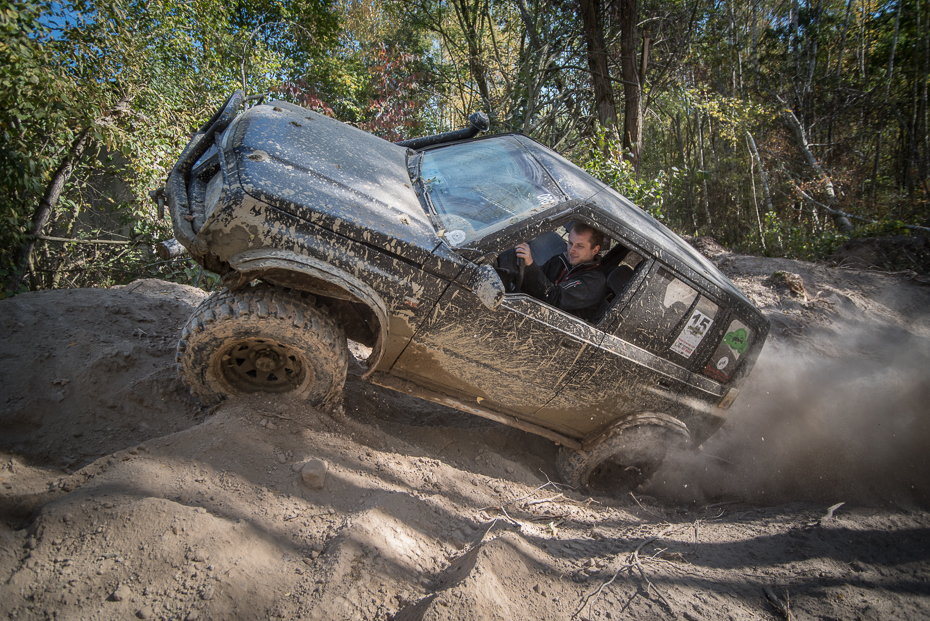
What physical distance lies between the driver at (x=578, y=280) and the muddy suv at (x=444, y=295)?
10 centimetres

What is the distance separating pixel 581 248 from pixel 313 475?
2024 mm

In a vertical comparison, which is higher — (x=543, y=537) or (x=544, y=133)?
(x=544, y=133)

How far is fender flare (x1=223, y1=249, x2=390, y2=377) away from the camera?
2105mm

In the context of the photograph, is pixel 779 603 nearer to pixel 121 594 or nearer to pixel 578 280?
pixel 578 280

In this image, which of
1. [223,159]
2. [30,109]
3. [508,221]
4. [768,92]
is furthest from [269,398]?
[768,92]

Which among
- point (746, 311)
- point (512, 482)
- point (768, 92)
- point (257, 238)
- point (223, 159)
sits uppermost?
point (768, 92)

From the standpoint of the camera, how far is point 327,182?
2.27 m

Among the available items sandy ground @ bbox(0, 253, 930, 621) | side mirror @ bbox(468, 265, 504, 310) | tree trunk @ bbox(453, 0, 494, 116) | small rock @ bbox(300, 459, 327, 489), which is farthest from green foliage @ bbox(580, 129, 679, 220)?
small rock @ bbox(300, 459, 327, 489)

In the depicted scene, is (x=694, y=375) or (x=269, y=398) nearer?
(x=269, y=398)

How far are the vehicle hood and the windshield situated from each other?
163 millimetres

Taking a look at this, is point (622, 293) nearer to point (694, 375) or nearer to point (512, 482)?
point (694, 375)

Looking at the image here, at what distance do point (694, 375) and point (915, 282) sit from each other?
17.5ft

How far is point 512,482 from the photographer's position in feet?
10.2

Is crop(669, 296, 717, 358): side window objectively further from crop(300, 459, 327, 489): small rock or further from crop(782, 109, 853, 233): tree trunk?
crop(782, 109, 853, 233): tree trunk
